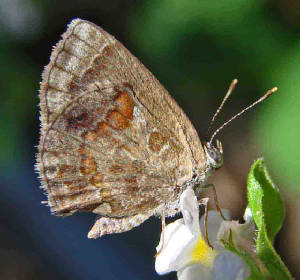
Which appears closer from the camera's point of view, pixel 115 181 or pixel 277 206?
pixel 277 206

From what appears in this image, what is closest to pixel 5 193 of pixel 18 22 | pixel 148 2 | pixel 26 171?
pixel 26 171

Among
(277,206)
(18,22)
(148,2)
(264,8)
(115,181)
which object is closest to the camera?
(277,206)

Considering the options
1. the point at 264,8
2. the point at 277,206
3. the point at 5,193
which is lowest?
the point at 277,206

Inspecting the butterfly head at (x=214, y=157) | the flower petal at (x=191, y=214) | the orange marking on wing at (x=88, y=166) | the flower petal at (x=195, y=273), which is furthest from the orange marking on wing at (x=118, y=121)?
the flower petal at (x=195, y=273)

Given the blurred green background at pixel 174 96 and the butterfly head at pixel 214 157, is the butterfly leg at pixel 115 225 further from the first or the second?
the blurred green background at pixel 174 96

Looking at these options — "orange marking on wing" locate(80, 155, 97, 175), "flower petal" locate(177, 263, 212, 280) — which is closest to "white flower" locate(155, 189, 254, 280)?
"flower petal" locate(177, 263, 212, 280)

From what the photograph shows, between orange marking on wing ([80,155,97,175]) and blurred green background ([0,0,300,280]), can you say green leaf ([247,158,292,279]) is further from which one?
blurred green background ([0,0,300,280])

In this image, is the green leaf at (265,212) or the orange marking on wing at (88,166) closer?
the green leaf at (265,212)

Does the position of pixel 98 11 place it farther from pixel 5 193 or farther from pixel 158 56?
pixel 5 193
